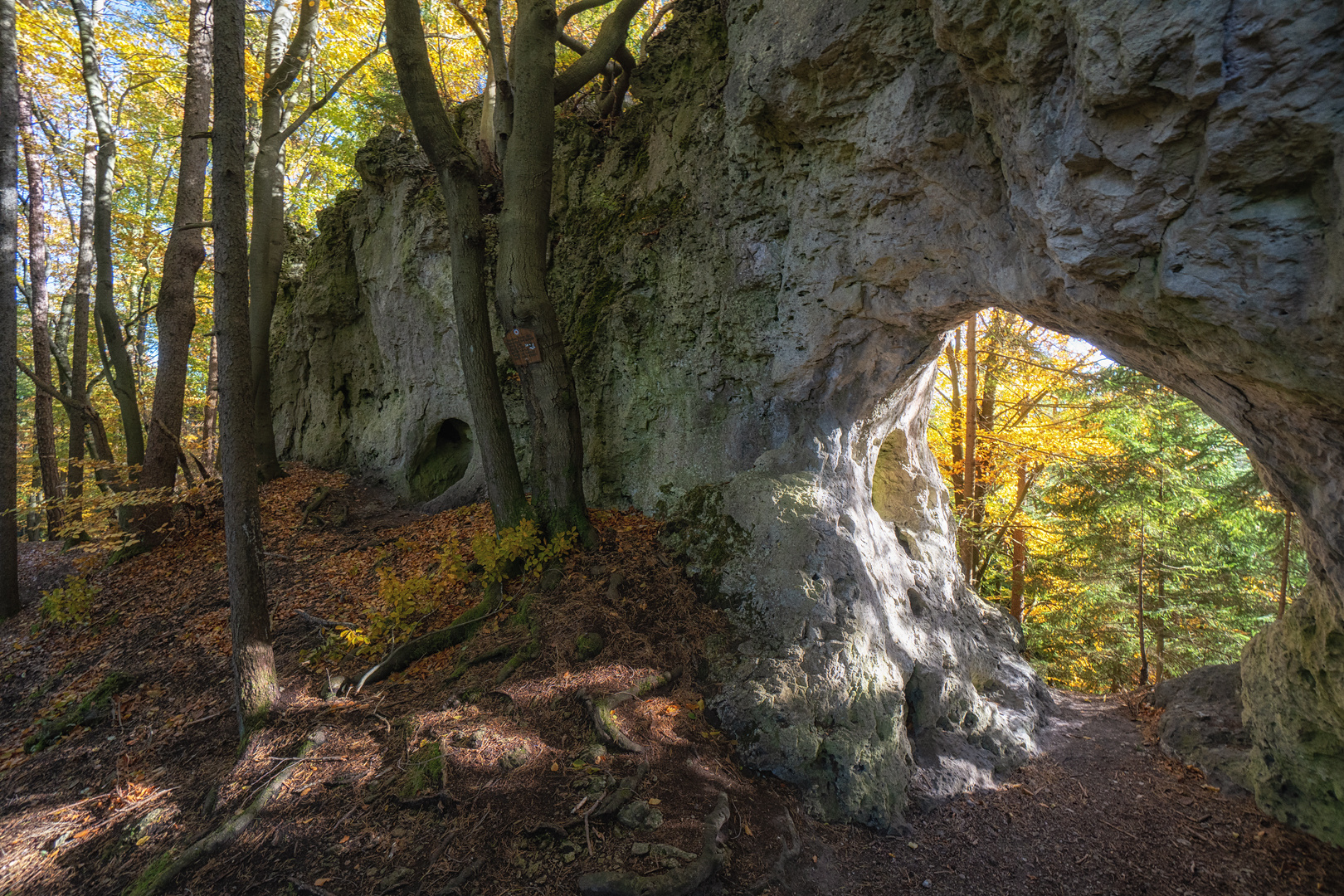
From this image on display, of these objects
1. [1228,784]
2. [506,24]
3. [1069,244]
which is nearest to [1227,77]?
[1069,244]

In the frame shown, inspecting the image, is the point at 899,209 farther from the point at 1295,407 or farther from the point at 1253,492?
the point at 1253,492

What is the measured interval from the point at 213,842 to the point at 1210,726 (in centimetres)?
809

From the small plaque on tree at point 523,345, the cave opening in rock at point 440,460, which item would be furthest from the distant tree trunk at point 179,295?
the small plaque on tree at point 523,345

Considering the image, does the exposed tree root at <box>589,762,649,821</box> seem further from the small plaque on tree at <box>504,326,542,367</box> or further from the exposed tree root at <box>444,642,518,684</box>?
the small plaque on tree at <box>504,326,542,367</box>

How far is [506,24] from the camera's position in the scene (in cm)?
1164

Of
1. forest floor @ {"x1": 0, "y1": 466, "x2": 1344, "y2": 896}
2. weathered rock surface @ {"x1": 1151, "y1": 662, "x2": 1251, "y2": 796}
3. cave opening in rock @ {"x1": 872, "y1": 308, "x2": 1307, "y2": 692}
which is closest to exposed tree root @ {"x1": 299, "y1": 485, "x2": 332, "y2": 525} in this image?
forest floor @ {"x1": 0, "y1": 466, "x2": 1344, "y2": 896}

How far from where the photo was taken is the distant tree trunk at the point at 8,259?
6578 mm

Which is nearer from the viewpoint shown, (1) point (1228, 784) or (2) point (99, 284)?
(1) point (1228, 784)

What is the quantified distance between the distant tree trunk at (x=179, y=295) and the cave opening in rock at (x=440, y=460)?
3.01 metres

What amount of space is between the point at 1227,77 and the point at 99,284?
11.8 m

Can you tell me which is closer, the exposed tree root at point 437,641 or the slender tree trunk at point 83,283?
the exposed tree root at point 437,641

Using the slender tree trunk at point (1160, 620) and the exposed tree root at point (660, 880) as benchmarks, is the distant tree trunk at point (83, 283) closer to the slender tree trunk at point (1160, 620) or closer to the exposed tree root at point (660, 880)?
the exposed tree root at point (660, 880)

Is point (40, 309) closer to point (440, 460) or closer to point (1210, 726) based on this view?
point (440, 460)

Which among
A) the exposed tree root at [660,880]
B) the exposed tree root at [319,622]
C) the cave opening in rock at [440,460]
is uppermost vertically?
the cave opening in rock at [440,460]
